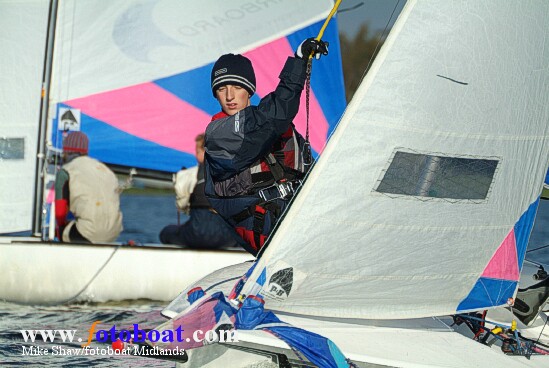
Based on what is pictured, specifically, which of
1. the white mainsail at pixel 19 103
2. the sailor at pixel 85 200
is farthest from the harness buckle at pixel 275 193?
the white mainsail at pixel 19 103

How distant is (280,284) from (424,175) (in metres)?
0.76

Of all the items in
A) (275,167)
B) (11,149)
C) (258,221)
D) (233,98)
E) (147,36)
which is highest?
(147,36)

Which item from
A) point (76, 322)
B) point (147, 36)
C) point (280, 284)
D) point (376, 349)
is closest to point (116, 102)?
point (147, 36)

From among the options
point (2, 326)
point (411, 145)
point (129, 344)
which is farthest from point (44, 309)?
point (411, 145)

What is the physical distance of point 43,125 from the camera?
8.30 metres

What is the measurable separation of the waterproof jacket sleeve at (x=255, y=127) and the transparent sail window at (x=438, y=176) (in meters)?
0.51

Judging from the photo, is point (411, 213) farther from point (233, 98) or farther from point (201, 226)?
point (201, 226)

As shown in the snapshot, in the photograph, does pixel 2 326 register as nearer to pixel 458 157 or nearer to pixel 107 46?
pixel 107 46

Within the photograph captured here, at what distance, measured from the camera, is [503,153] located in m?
4.15

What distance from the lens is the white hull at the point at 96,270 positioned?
7.47m

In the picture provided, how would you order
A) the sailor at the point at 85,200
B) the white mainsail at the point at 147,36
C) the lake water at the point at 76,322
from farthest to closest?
the white mainsail at the point at 147,36 < the sailor at the point at 85,200 < the lake water at the point at 76,322

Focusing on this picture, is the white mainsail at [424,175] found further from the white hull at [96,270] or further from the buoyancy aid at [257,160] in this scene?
the white hull at [96,270]

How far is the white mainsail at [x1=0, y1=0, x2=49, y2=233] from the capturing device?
317 inches

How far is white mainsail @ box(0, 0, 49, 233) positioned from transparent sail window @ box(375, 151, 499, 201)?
16.0 feet
